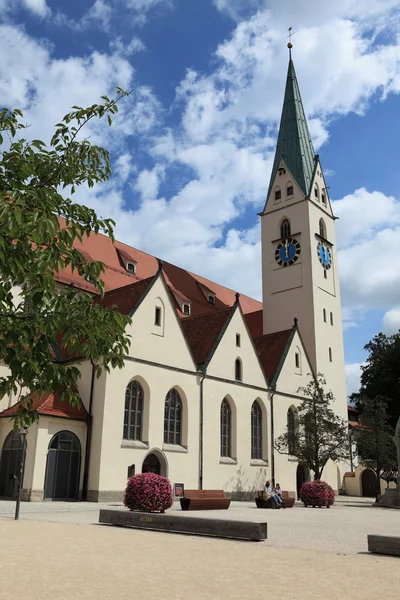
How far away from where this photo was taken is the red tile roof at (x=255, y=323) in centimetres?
5180

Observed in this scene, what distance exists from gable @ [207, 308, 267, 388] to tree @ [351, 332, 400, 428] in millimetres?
14125

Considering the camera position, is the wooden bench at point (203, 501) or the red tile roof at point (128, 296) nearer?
the wooden bench at point (203, 501)

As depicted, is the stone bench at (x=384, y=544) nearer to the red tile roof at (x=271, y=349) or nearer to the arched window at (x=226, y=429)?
the arched window at (x=226, y=429)

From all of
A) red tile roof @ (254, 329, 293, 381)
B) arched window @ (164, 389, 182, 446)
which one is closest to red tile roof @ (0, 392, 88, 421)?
arched window @ (164, 389, 182, 446)

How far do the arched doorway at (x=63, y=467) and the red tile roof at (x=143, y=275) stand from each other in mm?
10104

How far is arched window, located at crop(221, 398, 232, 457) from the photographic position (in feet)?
116

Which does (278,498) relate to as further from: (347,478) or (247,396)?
(347,478)

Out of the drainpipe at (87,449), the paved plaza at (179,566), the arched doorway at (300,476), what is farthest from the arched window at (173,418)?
the paved plaza at (179,566)

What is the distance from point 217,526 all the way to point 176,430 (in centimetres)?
1945

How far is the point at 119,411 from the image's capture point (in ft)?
95.0

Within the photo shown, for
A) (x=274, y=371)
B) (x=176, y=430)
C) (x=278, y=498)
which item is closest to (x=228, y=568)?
(x=278, y=498)

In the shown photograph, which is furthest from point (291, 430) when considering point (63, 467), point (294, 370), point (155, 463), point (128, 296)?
point (63, 467)

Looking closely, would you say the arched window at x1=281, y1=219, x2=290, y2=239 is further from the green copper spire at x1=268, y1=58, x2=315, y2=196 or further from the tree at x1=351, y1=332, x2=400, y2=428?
the tree at x1=351, y1=332, x2=400, y2=428

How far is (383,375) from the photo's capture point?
51.7m
